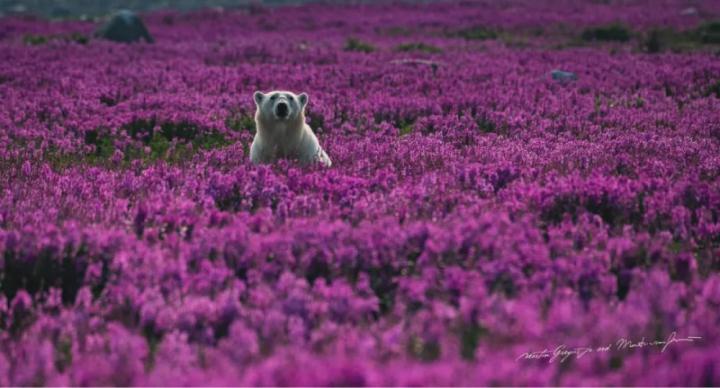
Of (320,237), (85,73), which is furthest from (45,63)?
(320,237)

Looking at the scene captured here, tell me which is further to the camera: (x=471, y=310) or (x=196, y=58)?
(x=196, y=58)

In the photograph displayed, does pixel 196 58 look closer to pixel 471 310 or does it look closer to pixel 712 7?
pixel 471 310

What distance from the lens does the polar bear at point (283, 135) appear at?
320 inches

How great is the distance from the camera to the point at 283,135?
8.42 meters

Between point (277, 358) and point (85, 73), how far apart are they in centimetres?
1449

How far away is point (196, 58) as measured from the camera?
19688mm

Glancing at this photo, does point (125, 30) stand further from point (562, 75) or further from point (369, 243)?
point (369, 243)
